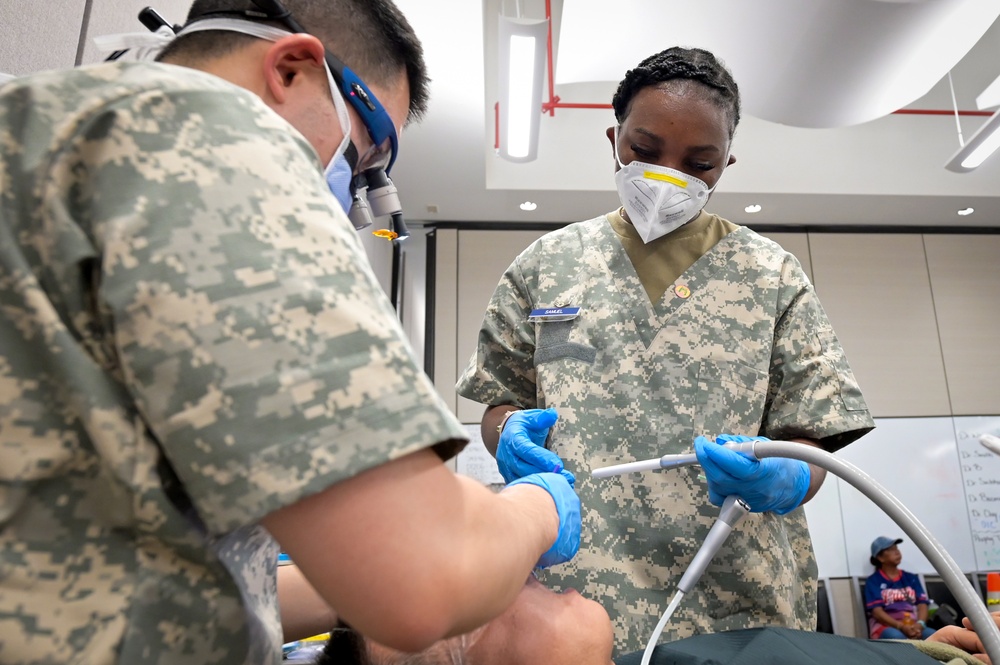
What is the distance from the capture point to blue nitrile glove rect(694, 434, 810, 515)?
43.4 inches

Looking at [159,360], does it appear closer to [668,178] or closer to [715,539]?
[715,539]

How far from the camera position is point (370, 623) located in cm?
43

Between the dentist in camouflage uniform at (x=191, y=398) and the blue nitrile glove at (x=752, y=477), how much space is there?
71cm

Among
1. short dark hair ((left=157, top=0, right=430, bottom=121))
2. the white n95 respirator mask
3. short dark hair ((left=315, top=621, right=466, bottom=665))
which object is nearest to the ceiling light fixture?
the white n95 respirator mask

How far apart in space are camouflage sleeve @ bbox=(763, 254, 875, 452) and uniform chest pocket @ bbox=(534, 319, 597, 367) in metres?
0.40

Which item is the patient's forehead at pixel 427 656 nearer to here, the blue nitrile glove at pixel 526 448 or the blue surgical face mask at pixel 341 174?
the blue nitrile glove at pixel 526 448

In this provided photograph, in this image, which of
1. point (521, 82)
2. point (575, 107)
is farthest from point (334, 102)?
point (575, 107)

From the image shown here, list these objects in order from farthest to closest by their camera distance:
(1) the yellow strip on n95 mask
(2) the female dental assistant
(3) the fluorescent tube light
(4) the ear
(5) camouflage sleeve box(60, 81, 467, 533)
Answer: (3) the fluorescent tube light, (1) the yellow strip on n95 mask, (2) the female dental assistant, (4) the ear, (5) camouflage sleeve box(60, 81, 467, 533)

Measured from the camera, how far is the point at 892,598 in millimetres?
4461

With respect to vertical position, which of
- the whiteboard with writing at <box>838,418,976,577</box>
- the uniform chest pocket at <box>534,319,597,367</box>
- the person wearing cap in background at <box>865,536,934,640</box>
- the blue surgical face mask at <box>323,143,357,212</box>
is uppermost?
the blue surgical face mask at <box>323,143,357,212</box>

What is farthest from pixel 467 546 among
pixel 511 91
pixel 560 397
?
pixel 511 91

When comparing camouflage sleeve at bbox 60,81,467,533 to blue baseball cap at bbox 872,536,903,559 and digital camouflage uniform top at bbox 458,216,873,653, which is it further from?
blue baseball cap at bbox 872,536,903,559

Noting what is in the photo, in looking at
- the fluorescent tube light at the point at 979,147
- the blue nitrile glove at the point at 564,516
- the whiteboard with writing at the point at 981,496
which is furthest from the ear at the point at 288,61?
the whiteboard with writing at the point at 981,496

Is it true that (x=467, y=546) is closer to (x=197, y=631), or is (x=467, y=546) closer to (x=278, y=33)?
(x=197, y=631)
